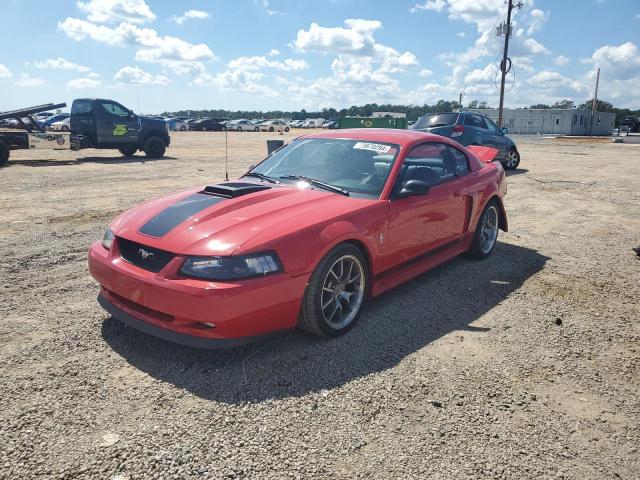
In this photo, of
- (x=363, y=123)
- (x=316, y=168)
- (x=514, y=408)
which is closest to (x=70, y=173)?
(x=316, y=168)

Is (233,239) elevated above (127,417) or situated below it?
above

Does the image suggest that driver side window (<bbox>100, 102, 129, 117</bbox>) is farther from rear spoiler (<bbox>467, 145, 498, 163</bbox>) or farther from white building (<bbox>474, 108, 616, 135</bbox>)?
white building (<bbox>474, 108, 616, 135</bbox>)

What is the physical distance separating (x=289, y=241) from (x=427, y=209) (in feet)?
5.63

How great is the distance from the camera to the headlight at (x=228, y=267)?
9.95 feet

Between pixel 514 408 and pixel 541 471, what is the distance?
53cm

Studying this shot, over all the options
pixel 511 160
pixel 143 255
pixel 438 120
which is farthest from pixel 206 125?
pixel 143 255

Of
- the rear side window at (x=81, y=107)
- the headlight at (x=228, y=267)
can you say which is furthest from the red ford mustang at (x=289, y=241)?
the rear side window at (x=81, y=107)

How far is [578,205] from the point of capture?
9.12m

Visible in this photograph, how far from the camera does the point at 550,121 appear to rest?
5816cm

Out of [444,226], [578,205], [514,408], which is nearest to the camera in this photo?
[514,408]

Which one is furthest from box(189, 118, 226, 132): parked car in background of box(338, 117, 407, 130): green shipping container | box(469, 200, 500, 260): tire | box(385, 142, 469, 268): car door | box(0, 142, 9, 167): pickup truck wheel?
box(385, 142, 469, 268): car door

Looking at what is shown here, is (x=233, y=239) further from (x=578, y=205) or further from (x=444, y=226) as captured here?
(x=578, y=205)

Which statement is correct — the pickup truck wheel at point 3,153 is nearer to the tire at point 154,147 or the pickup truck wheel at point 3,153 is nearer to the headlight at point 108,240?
the tire at point 154,147

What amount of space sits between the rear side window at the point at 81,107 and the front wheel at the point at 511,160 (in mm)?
13490
